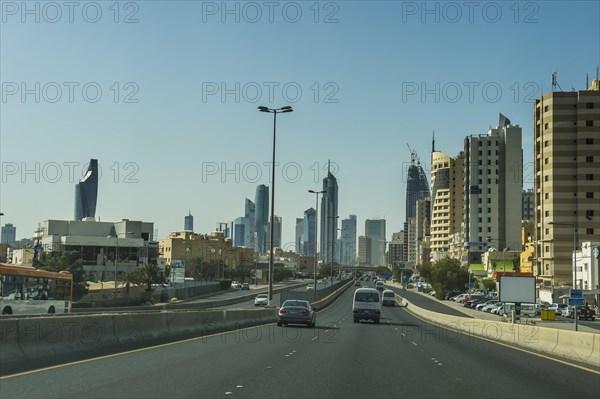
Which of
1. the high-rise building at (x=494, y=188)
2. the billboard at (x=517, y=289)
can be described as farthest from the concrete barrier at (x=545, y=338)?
the high-rise building at (x=494, y=188)

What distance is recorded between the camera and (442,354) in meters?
21.7

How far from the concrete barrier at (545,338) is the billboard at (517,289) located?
5540 mm

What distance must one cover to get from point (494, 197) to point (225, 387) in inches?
7341

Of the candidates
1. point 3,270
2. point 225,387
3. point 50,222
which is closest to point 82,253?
point 50,222

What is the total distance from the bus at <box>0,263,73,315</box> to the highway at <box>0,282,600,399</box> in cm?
1533

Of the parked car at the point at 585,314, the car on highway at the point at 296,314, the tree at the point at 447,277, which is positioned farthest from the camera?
the tree at the point at 447,277

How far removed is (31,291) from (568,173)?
A: 96771 mm

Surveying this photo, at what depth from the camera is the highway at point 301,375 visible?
40.7 feet

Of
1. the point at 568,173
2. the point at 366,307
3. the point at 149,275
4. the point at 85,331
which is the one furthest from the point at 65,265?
the point at 85,331

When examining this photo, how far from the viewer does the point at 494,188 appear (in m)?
192

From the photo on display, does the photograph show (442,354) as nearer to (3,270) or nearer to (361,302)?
(3,270)

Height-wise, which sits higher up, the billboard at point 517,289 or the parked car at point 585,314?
the billboard at point 517,289

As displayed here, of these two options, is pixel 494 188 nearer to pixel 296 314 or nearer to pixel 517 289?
pixel 517 289

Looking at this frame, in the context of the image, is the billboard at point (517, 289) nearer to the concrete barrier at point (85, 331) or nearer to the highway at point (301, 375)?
the concrete barrier at point (85, 331)
